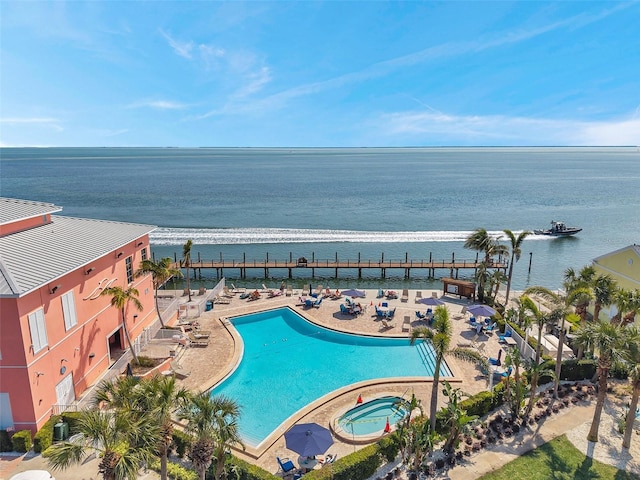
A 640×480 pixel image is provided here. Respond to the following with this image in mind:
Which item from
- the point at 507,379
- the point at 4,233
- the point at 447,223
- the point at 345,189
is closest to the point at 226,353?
the point at 4,233

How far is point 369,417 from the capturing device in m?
19.6

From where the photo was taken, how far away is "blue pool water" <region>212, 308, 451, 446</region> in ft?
67.6

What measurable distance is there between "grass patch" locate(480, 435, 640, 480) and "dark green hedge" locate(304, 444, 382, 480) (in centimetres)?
423

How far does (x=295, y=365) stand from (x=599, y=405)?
15.5m

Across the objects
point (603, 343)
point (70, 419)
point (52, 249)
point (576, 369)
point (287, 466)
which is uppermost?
point (52, 249)

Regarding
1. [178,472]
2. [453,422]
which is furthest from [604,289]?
[178,472]

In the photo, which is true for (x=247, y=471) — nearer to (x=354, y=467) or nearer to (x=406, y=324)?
(x=354, y=467)

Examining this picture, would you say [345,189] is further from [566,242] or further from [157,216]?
[566,242]

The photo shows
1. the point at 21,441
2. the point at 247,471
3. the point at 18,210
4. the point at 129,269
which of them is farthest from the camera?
the point at 129,269

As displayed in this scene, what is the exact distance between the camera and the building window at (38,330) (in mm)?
16625

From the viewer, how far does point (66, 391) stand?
19109 mm

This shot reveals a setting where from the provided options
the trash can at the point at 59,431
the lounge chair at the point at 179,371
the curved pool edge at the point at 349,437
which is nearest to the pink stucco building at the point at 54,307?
the trash can at the point at 59,431

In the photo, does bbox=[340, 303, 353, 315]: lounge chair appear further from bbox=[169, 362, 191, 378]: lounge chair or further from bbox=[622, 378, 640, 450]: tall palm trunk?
bbox=[622, 378, 640, 450]: tall palm trunk

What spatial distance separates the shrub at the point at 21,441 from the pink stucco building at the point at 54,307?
549 mm
